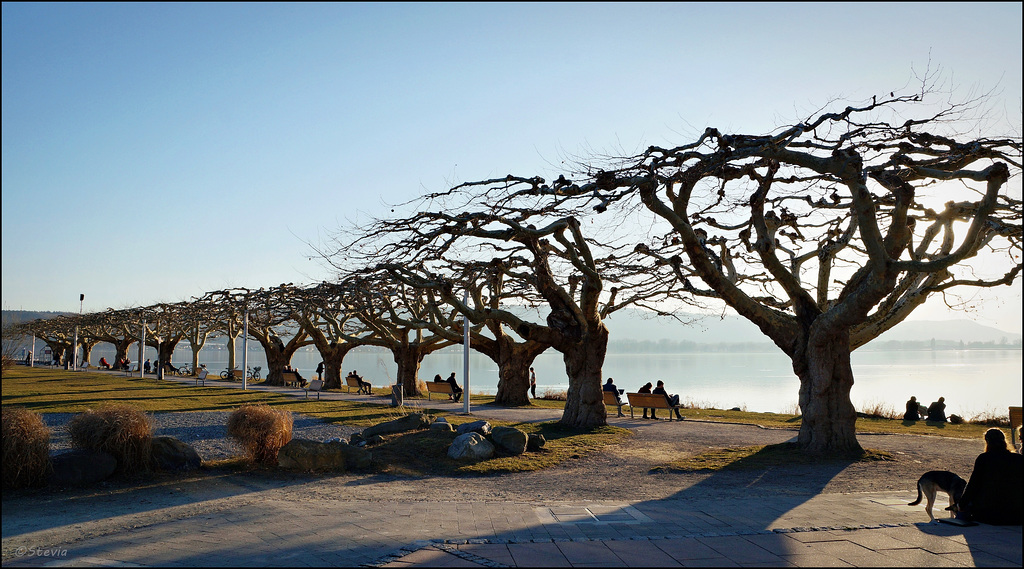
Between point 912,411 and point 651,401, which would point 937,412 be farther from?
point 651,401

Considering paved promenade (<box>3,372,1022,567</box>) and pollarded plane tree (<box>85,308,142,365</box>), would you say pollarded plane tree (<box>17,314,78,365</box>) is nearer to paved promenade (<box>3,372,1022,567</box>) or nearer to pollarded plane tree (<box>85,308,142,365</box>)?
pollarded plane tree (<box>85,308,142,365</box>)

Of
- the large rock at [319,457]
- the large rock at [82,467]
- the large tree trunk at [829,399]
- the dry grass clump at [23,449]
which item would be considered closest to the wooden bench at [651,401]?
the large tree trunk at [829,399]

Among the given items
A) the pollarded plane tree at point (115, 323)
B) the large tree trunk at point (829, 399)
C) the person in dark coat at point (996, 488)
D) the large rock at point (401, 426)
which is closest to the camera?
the person in dark coat at point (996, 488)

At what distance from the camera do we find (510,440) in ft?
39.8

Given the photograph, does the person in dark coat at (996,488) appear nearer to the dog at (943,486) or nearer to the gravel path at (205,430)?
the dog at (943,486)

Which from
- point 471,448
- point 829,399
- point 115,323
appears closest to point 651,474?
point 471,448

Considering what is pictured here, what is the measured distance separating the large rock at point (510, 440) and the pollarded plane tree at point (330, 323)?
12776 millimetres

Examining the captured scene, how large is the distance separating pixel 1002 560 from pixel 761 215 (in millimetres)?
7963

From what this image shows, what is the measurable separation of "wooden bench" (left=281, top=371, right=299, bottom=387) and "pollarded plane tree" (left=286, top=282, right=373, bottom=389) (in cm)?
212

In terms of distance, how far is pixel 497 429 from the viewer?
1247 centimetres

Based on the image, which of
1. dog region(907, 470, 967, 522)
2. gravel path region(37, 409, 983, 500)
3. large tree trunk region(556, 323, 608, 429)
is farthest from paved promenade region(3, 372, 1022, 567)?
large tree trunk region(556, 323, 608, 429)

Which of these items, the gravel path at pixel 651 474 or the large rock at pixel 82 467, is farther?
the gravel path at pixel 651 474

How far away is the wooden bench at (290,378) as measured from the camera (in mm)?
35562

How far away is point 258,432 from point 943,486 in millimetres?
9261
